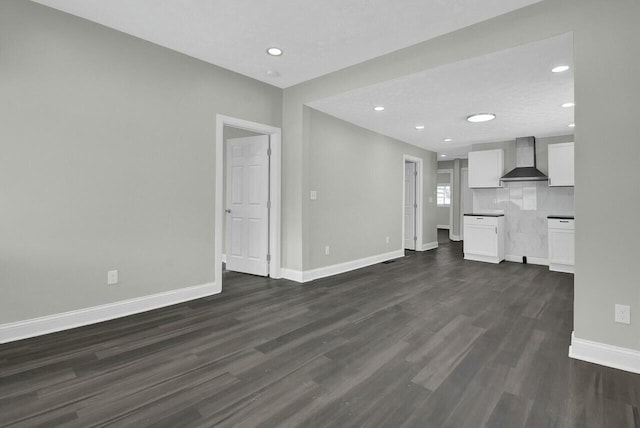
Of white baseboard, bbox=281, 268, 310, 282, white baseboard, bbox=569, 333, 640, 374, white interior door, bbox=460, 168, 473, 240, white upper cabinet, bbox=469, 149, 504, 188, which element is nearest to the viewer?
white baseboard, bbox=569, 333, 640, 374

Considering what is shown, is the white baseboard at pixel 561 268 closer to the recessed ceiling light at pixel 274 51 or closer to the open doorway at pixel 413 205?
the open doorway at pixel 413 205

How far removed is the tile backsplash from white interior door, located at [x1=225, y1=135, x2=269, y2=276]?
4885 mm

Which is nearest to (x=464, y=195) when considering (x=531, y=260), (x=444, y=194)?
(x=444, y=194)

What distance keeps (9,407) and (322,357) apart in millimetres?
1768

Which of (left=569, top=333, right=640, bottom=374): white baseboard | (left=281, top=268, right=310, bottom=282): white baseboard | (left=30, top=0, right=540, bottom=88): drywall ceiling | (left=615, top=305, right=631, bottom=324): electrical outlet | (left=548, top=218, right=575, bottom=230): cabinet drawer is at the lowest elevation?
(left=569, top=333, right=640, bottom=374): white baseboard

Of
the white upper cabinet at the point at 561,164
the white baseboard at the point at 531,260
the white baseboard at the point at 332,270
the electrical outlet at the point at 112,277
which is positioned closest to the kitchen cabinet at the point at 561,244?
the white baseboard at the point at 531,260

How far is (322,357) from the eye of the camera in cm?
226

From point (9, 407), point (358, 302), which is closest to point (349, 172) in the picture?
point (358, 302)

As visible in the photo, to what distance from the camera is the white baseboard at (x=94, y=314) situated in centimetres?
250

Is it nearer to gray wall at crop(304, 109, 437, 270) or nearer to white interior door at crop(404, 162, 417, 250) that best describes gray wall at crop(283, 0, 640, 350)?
gray wall at crop(304, 109, 437, 270)

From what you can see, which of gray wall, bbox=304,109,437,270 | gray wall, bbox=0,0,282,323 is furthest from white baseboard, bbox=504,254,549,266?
gray wall, bbox=0,0,282,323

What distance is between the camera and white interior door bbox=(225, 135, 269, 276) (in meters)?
4.56

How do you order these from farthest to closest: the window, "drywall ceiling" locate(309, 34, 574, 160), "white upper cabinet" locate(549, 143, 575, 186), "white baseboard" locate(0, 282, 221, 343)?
1. the window
2. "white upper cabinet" locate(549, 143, 575, 186)
3. "drywall ceiling" locate(309, 34, 574, 160)
4. "white baseboard" locate(0, 282, 221, 343)

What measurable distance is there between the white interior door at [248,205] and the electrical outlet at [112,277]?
76.6 inches
